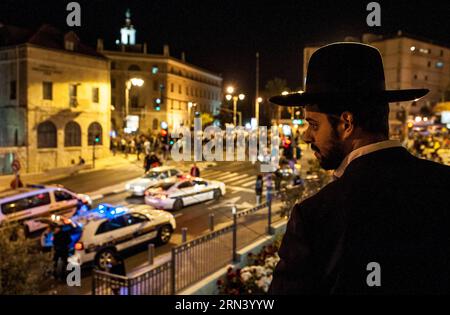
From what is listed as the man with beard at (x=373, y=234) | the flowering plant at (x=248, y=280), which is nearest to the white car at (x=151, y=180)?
the flowering plant at (x=248, y=280)

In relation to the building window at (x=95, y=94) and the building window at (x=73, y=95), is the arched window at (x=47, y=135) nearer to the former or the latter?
the building window at (x=73, y=95)

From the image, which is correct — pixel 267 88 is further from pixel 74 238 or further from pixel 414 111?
pixel 74 238

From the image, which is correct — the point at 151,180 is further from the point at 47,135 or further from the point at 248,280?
the point at 47,135

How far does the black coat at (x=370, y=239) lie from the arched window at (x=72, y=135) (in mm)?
37430

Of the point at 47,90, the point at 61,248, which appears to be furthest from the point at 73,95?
the point at 61,248

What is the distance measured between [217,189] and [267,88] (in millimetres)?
46369

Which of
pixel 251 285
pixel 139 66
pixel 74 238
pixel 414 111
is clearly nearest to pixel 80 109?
pixel 139 66

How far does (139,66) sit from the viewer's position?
201 feet

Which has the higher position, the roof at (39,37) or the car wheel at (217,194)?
the roof at (39,37)

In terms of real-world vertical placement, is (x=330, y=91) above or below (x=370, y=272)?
above

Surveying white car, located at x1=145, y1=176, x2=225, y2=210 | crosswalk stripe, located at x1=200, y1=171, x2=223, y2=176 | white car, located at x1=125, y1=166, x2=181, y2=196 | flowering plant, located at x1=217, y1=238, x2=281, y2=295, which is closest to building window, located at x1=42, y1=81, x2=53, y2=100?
crosswalk stripe, located at x1=200, y1=171, x2=223, y2=176

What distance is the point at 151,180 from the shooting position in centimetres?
2292

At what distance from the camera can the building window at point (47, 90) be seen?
34.8 metres

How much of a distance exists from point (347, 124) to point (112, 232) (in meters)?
11.0
